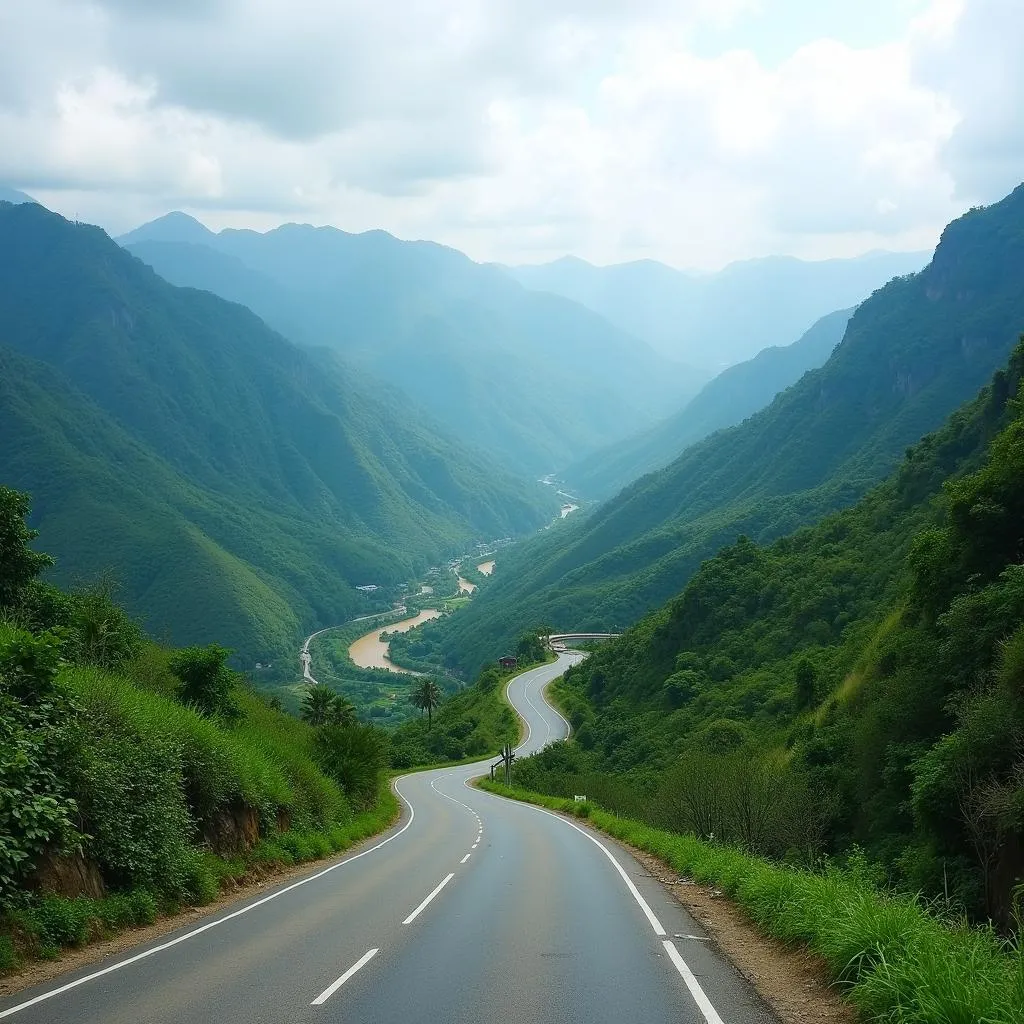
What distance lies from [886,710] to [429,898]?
21253 mm

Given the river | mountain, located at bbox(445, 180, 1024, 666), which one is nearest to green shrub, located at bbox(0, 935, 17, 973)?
mountain, located at bbox(445, 180, 1024, 666)

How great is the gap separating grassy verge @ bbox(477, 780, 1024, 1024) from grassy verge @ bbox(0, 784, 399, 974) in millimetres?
8367

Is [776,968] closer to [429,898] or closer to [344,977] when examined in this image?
[344,977]

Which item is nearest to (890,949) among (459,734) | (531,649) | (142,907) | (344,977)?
(344,977)

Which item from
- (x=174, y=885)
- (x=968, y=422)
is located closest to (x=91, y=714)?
(x=174, y=885)

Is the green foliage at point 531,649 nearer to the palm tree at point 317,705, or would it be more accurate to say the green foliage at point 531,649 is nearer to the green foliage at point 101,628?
the palm tree at point 317,705

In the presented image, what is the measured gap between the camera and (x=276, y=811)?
2064 cm

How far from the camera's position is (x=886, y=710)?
31062 mm

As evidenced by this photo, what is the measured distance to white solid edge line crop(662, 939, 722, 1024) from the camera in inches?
311

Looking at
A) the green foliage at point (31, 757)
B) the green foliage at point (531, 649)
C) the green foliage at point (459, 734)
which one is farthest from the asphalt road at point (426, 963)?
the green foliage at point (531, 649)

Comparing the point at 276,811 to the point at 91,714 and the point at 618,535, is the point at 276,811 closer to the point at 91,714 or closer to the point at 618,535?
the point at 91,714

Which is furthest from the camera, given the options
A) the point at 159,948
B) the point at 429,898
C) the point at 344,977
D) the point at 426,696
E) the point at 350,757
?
the point at 426,696

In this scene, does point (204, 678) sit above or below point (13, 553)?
below

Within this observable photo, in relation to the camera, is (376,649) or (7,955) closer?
(7,955)
